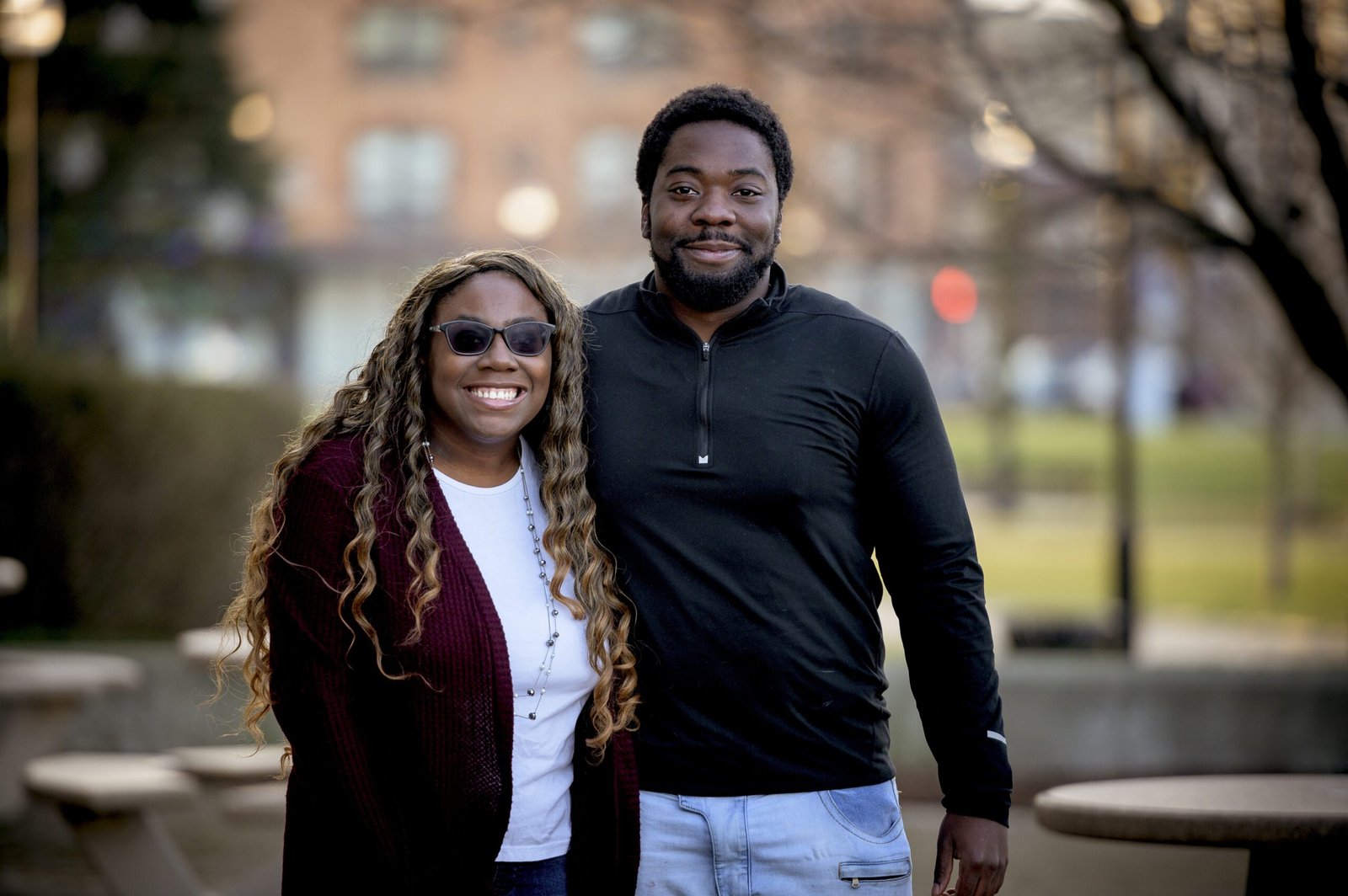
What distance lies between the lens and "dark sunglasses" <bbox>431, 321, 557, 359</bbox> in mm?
2936

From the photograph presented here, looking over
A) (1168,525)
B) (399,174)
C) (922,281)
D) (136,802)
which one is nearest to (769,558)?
(136,802)

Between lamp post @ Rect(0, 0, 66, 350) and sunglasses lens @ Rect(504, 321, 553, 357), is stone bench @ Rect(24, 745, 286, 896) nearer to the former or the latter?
sunglasses lens @ Rect(504, 321, 553, 357)

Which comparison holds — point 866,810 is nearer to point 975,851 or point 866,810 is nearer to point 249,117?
point 975,851

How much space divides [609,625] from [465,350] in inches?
24.0

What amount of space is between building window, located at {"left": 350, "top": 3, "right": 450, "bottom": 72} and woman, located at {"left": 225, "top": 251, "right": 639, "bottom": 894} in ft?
111

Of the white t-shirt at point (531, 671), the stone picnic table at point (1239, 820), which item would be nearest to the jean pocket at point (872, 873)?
the white t-shirt at point (531, 671)

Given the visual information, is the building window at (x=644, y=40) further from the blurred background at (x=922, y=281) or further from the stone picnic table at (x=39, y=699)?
the stone picnic table at (x=39, y=699)

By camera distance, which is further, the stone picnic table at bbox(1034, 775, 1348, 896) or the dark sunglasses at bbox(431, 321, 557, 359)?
the stone picnic table at bbox(1034, 775, 1348, 896)

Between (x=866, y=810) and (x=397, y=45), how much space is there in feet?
118

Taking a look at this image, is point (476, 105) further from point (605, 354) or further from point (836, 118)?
point (605, 354)

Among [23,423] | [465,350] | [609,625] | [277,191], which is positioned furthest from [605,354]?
[277,191]

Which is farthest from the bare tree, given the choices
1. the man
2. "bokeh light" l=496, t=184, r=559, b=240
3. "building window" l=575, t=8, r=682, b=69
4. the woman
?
"bokeh light" l=496, t=184, r=559, b=240

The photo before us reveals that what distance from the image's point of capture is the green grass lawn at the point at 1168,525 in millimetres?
15344

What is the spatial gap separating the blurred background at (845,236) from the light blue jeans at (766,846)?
1388 millimetres
